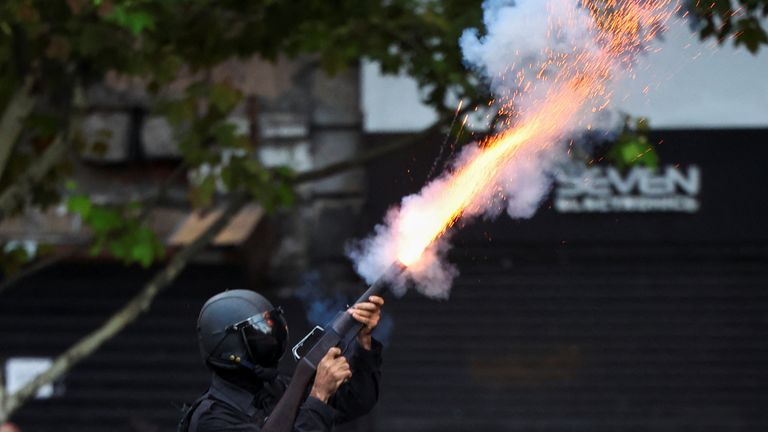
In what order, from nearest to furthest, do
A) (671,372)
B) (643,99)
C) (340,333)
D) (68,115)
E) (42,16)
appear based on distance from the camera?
1. (340,333)
2. (643,99)
3. (42,16)
4. (68,115)
5. (671,372)

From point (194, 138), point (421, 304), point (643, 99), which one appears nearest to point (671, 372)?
point (421, 304)

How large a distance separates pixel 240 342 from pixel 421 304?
19.8ft

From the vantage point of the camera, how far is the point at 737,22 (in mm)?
7148

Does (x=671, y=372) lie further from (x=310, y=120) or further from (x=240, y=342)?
(x=240, y=342)

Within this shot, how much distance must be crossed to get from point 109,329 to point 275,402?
370 cm

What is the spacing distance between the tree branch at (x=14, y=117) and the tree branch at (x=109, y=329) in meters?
1.09

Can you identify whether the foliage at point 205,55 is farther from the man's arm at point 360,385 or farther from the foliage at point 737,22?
the man's arm at point 360,385

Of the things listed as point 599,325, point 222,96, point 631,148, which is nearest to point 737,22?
point 631,148

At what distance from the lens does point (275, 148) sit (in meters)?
10.4

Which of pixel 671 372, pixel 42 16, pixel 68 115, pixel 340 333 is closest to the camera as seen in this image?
pixel 340 333

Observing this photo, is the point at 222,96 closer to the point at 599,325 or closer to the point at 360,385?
the point at 599,325

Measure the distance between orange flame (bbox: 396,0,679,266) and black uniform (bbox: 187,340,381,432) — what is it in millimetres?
431

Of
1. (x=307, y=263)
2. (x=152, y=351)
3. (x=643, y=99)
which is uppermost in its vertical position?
(x=643, y=99)

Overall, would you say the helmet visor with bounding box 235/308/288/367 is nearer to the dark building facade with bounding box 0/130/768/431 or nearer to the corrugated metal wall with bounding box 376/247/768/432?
the dark building facade with bounding box 0/130/768/431
